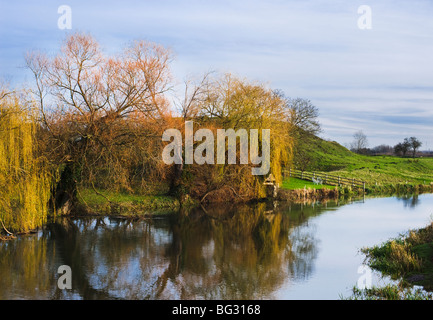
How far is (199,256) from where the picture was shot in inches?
563

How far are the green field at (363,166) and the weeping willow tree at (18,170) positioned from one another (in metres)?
35.5

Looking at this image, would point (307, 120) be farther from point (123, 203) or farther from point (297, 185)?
point (123, 203)

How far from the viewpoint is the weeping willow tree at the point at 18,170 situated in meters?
15.0

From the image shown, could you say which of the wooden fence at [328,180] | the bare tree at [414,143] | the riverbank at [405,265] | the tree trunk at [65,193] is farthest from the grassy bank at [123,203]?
the bare tree at [414,143]

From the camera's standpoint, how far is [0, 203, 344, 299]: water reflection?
10492mm

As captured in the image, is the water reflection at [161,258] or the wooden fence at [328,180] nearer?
the water reflection at [161,258]

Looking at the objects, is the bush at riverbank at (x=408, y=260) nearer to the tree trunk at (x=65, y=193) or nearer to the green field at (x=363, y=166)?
the tree trunk at (x=65, y=193)

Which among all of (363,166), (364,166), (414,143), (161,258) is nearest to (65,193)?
(161,258)

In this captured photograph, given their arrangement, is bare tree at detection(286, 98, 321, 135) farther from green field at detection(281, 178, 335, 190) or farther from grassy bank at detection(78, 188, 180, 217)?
grassy bank at detection(78, 188, 180, 217)

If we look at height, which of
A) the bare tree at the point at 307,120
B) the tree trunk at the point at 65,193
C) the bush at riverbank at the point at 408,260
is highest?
the bare tree at the point at 307,120

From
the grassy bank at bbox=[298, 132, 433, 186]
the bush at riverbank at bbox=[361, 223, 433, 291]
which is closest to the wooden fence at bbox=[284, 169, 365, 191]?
the grassy bank at bbox=[298, 132, 433, 186]

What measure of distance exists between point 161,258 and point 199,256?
1.25 metres
